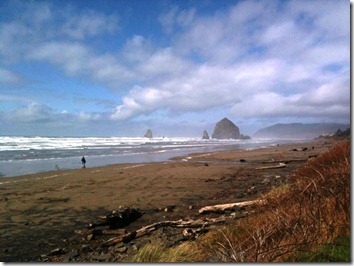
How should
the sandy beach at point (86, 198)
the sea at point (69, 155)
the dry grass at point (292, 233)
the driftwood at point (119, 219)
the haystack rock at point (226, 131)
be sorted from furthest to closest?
the haystack rock at point (226, 131) → the sea at point (69, 155) → the driftwood at point (119, 219) → the sandy beach at point (86, 198) → the dry grass at point (292, 233)

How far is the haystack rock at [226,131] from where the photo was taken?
16162 centimetres

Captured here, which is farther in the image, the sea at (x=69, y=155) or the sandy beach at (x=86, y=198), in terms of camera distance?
the sea at (x=69, y=155)

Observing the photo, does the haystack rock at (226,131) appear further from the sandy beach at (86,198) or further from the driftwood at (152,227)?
the driftwood at (152,227)

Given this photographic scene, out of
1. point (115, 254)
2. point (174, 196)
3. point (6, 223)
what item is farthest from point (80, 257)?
point (174, 196)

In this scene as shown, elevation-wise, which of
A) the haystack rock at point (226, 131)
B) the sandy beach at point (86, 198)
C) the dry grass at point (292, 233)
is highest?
the haystack rock at point (226, 131)

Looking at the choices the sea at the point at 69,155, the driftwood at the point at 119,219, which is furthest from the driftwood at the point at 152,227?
the sea at the point at 69,155

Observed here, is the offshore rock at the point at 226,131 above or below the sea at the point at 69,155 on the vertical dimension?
above

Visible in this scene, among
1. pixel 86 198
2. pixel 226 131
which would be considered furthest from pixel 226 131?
pixel 86 198

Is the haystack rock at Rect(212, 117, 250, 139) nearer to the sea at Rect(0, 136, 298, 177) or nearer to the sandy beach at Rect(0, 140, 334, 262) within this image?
the sea at Rect(0, 136, 298, 177)

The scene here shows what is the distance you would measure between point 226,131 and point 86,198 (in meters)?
158

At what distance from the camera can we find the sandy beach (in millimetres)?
7047

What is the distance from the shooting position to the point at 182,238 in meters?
5.81

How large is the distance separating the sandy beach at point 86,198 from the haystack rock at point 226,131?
146280mm

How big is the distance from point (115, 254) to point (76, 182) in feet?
32.5
